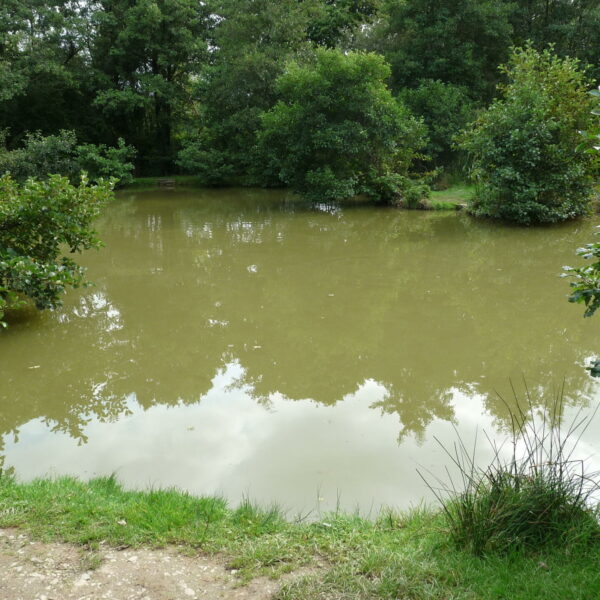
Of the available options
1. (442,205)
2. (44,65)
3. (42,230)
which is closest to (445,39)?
(442,205)

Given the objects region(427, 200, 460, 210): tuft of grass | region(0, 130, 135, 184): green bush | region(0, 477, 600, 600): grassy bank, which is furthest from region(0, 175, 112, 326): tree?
region(427, 200, 460, 210): tuft of grass

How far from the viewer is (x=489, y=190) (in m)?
12.8

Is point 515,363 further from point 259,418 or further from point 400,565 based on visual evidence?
point 400,565

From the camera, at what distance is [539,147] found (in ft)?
40.1

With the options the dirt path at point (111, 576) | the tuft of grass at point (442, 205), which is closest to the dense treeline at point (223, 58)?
the tuft of grass at point (442, 205)

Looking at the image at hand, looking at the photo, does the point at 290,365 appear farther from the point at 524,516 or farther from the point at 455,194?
the point at 455,194

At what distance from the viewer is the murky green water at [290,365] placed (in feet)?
13.2

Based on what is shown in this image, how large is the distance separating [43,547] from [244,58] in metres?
18.4

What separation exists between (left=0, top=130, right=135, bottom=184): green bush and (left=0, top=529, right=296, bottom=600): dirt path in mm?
14327

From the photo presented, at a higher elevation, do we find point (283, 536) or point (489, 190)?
point (489, 190)

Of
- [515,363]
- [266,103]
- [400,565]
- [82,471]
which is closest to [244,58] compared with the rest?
[266,103]

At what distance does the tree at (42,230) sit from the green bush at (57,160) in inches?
377

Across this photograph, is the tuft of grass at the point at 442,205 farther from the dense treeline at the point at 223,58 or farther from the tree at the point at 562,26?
the tree at the point at 562,26

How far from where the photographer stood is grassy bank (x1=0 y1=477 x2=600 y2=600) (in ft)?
7.86
